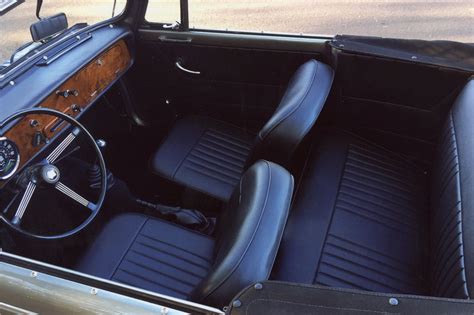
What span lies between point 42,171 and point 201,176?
85cm

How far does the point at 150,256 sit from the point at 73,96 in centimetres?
83

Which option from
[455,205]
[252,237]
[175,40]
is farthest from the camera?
[175,40]

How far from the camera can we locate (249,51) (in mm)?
2510

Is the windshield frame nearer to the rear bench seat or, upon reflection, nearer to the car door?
the car door

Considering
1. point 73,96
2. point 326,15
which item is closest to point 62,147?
point 73,96

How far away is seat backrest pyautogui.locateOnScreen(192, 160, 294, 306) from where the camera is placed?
1.27 metres

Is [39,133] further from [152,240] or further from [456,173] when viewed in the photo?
[456,173]

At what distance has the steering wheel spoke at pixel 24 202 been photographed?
5.46 feet

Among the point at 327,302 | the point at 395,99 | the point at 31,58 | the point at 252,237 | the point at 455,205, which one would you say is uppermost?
the point at 395,99

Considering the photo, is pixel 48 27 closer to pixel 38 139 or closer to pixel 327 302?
pixel 38 139

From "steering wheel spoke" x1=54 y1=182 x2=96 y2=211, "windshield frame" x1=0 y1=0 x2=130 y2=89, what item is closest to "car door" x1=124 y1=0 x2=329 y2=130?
"windshield frame" x1=0 y1=0 x2=130 y2=89

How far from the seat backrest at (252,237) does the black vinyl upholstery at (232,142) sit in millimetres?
257

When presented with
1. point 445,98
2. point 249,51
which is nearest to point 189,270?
point 249,51

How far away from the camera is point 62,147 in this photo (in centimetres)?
183
